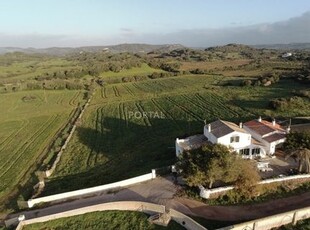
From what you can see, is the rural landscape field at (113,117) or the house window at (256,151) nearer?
the house window at (256,151)

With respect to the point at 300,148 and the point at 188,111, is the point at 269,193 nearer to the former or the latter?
the point at 300,148

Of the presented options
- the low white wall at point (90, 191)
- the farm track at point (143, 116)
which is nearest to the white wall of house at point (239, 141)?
the low white wall at point (90, 191)

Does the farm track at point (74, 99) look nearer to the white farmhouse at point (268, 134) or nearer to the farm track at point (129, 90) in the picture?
the farm track at point (129, 90)

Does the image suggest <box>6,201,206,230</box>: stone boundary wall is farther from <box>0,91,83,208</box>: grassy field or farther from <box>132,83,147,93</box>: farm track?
<box>132,83,147,93</box>: farm track

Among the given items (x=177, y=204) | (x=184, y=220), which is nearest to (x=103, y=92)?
(x=177, y=204)

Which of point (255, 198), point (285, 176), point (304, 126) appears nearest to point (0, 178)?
point (255, 198)
